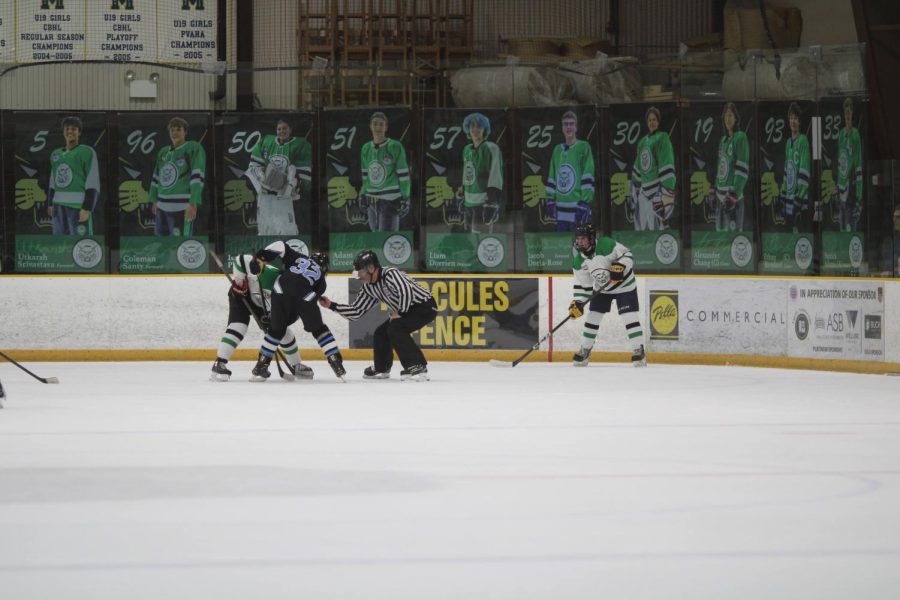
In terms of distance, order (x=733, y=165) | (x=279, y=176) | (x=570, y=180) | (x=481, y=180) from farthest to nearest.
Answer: (x=279, y=176), (x=481, y=180), (x=570, y=180), (x=733, y=165)

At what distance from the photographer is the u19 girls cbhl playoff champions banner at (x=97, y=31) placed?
1952 cm

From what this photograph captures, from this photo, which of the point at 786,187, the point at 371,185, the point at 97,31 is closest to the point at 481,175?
the point at 371,185

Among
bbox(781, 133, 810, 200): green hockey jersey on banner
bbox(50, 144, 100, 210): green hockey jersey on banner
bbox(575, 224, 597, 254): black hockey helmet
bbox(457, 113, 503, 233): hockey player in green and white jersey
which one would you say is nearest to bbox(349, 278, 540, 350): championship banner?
bbox(457, 113, 503, 233): hockey player in green and white jersey

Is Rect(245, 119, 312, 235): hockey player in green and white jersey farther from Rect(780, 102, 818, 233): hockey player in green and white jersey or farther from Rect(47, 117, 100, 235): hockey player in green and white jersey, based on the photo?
Rect(780, 102, 818, 233): hockey player in green and white jersey

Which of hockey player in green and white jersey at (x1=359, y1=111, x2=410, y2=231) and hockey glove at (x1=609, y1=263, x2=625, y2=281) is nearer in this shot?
hockey glove at (x1=609, y1=263, x2=625, y2=281)

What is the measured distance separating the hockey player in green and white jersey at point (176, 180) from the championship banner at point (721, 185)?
4.81 meters

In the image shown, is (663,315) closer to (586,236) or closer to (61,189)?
(586,236)

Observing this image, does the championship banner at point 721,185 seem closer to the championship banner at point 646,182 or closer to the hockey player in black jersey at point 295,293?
the championship banner at point 646,182

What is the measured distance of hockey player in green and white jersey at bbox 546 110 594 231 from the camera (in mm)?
14047

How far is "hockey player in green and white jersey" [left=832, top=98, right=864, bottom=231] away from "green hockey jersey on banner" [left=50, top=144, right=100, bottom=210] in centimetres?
713

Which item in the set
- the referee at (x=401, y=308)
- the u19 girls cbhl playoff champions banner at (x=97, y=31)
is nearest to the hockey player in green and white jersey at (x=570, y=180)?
the referee at (x=401, y=308)

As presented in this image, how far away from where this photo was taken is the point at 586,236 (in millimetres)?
12797

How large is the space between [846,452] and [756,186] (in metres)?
6.85

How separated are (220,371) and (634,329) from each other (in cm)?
380
